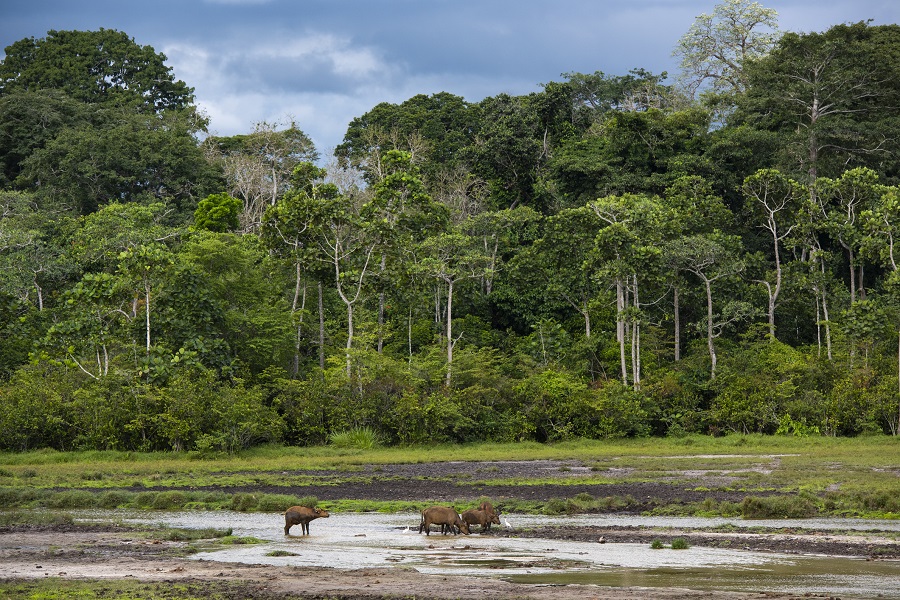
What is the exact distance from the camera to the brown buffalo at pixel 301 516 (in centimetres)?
2019

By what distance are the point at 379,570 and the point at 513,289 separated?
3868 centimetres

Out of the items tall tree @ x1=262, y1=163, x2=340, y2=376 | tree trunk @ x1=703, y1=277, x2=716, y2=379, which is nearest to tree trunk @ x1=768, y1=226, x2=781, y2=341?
tree trunk @ x1=703, y1=277, x2=716, y2=379

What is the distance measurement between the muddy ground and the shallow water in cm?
71

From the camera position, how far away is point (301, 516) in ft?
66.5

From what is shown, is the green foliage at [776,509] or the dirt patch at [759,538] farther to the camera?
the green foliage at [776,509]

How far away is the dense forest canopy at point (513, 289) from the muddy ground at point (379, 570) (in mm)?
15207

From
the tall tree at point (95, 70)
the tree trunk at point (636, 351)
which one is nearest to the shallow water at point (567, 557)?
the tree trunk at point (636, 351)

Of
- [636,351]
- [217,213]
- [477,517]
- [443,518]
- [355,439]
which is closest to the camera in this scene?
[443,518]

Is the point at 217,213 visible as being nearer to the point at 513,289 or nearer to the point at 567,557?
the point at 513,289

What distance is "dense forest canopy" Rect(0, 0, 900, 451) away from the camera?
41.8 meters

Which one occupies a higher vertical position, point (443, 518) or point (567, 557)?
point (443, 518)

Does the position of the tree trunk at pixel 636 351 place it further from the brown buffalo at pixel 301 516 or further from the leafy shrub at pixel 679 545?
the leafy shrub at pixel 679 545

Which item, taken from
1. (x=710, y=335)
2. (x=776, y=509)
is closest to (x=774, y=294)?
(x=710, y=335)

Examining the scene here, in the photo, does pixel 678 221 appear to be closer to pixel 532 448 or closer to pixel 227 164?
pixel 532 448
